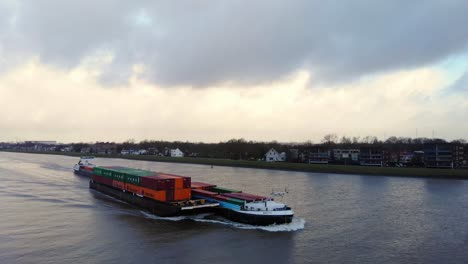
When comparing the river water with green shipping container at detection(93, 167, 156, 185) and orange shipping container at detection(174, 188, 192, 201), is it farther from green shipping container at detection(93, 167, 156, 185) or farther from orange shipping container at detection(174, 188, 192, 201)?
green shipping container at detection(93, 167, 156, 185)

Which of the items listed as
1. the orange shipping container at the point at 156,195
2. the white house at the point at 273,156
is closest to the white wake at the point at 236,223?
the orange shipping container at the point at 156,195

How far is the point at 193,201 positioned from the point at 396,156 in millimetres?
71205

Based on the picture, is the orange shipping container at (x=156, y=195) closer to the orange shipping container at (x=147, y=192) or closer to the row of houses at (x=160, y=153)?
the orange shipping container at (x=147, y=192)

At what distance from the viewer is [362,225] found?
25.2 meters

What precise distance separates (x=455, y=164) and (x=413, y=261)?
2594 inches

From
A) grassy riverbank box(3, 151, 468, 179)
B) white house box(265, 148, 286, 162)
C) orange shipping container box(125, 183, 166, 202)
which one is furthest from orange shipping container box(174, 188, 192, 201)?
white house box(265, 148, 286, 162)

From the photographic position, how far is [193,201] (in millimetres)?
28422

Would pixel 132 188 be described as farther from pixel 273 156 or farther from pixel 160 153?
pixel 160 153

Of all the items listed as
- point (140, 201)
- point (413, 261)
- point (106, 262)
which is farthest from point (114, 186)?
point (413, 261)

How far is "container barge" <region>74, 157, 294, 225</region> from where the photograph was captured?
2502cm

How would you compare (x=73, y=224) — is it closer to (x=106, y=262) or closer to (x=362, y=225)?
(x=106, y=262)

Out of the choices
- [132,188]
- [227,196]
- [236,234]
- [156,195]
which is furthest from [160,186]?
[236,234]

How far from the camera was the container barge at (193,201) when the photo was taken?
25.0m

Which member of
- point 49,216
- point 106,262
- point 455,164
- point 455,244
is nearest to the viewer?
point 106,262
